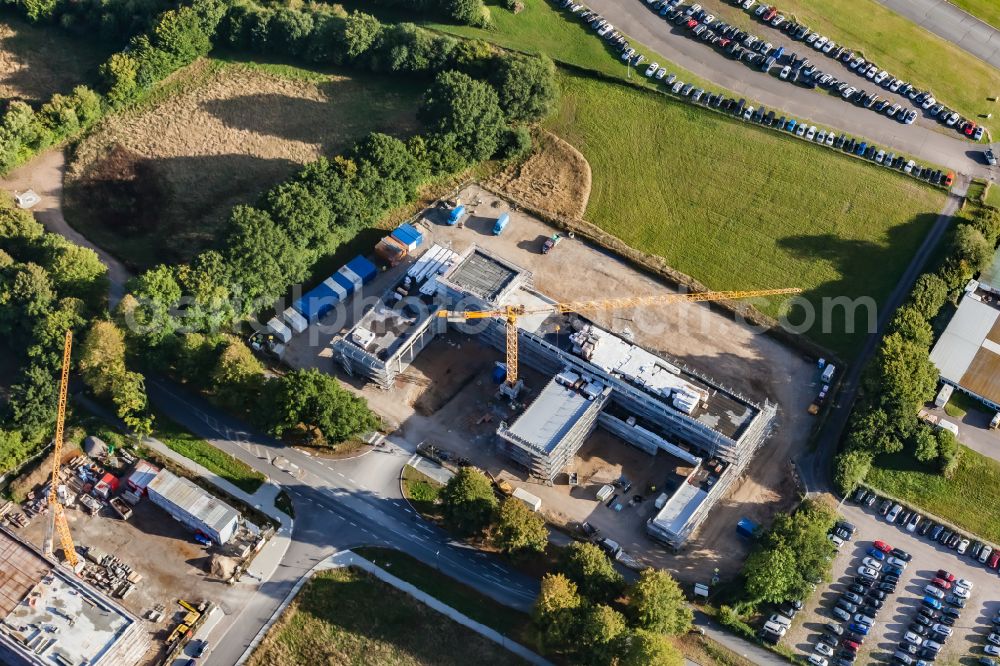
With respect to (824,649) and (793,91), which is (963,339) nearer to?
(824,649)

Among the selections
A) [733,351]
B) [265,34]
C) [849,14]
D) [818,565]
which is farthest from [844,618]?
[265,34]

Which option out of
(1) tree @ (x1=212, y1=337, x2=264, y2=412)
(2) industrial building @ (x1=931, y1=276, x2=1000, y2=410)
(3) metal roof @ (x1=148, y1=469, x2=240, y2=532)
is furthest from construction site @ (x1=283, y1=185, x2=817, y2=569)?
(3) metal roof @ (x1=148, y1=469, x2=240, y2=532)

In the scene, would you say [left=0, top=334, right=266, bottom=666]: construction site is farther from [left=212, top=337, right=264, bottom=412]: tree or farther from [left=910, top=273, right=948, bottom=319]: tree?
[left=910, top=273, right=948, bottom=319]: tree

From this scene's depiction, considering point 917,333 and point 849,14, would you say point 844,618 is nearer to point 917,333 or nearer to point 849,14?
point 917,333

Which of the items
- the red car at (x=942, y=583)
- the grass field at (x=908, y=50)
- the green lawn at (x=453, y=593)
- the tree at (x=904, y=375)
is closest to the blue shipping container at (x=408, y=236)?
the green lawn at (x=453, y=593)

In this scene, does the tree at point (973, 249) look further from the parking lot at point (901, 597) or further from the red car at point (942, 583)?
the red car at point (942, 583)

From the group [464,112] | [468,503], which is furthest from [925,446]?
[464,112]

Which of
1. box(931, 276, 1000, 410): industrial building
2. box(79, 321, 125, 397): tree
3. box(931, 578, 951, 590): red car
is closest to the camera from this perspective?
box(931, 578, 951, 590): red car
